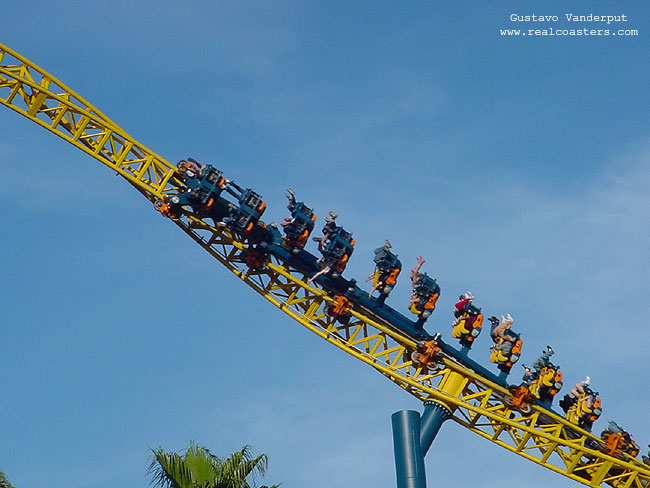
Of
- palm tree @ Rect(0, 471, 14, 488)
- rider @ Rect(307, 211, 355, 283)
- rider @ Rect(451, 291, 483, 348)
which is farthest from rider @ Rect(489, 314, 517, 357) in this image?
palm tree @ Rect(0, 471, 14, 488)

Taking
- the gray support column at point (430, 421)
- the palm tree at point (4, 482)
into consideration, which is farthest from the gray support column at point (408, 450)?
the palm tree at point (4, 482)

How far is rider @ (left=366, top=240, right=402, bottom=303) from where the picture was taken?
2791 centimetres

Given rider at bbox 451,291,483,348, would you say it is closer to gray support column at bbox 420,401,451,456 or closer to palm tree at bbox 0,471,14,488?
gray support column at bbox 420,401,451,456

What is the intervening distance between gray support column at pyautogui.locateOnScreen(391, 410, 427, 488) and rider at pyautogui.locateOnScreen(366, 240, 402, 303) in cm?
307

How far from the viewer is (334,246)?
1083 inches

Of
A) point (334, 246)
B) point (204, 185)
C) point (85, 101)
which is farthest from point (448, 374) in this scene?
point (85, 101)

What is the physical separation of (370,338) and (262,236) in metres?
3.55

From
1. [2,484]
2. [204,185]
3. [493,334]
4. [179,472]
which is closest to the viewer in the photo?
[179,472]

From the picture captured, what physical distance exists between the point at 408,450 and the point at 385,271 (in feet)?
14.0

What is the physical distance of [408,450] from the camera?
86.1ft

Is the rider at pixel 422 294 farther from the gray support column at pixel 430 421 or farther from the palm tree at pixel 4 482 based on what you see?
the palm tree at pixel 4 482

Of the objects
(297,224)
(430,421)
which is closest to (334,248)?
(297,224)

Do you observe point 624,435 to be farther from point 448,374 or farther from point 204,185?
point 204,185

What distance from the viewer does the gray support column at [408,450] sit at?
2583 centimetres
